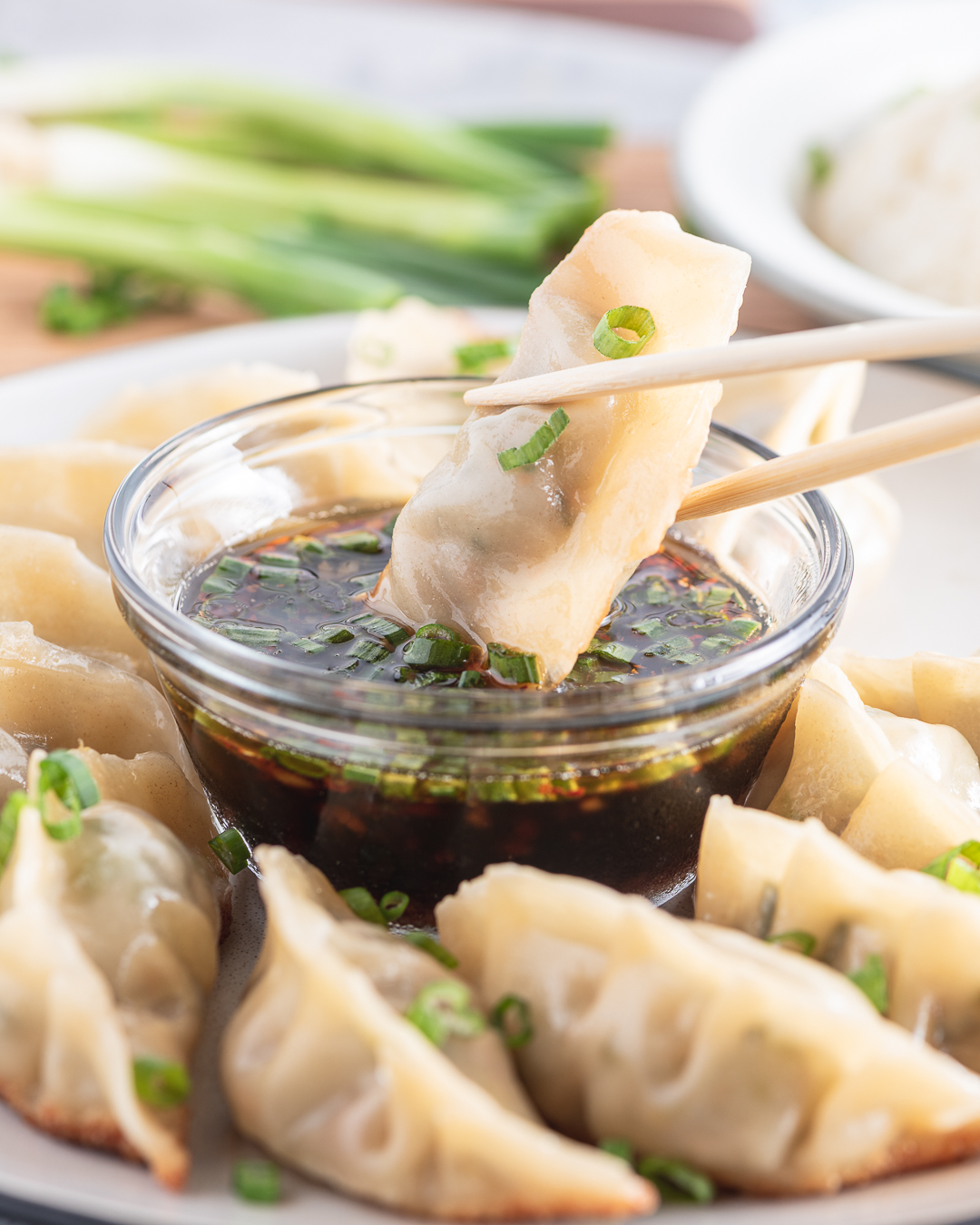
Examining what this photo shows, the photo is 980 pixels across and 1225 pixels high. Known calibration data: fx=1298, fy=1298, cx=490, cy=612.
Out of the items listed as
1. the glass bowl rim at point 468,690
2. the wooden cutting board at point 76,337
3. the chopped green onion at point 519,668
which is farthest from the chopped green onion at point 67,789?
the wooden cutting board at point 76,337

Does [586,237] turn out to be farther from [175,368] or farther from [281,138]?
[281,138]

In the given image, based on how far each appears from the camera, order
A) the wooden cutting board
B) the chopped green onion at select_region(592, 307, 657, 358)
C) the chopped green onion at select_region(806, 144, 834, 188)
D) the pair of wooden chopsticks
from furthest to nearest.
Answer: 1. the chopped green onion at select_region(806, 144, 834, 188)
2. the wooden cutting board
3. the chopped green onion at select_region(592, 307, 657, 358)
4. the pair of wooden chopsticks

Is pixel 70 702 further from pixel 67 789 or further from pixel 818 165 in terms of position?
pixel 818 165

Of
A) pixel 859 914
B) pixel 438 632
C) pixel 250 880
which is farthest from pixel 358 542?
pixel 859 914

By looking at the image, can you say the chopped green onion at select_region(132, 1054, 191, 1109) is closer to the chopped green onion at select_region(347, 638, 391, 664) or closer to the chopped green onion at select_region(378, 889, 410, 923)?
the chopped green onion at select_region(378, 889, 410, 923)

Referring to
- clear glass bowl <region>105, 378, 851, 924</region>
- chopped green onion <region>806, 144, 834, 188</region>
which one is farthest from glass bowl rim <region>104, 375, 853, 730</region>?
chopped green onion <region>806, 144, 834, 188</region>

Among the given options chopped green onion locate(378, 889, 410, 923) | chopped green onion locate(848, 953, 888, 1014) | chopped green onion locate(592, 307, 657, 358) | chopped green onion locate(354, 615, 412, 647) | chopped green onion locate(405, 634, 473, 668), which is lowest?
chopped green onion locate(378, 889, 410, 923)
